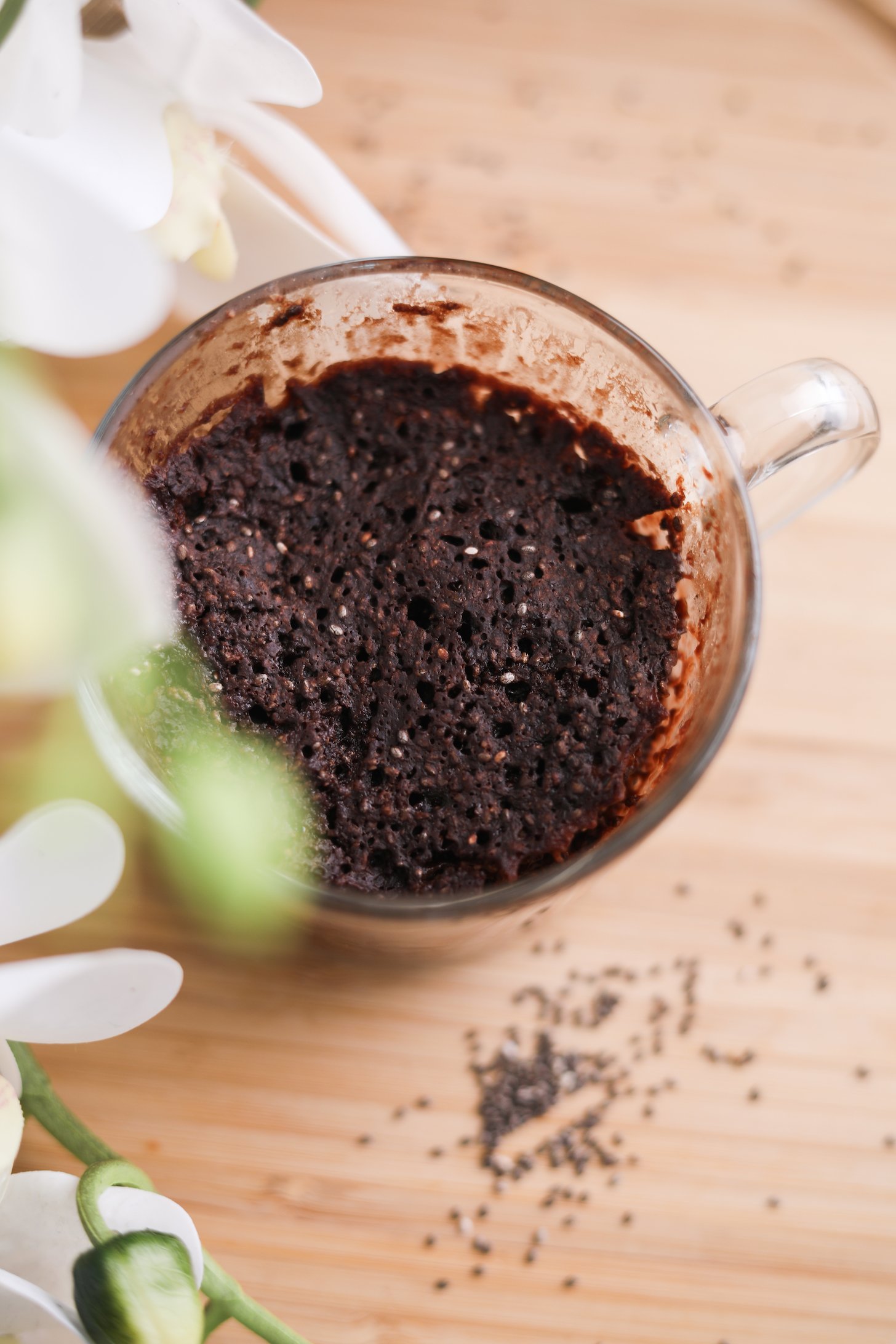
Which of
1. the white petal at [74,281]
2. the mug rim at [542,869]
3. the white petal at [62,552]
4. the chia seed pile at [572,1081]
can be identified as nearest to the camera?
the white petal at [62,552]

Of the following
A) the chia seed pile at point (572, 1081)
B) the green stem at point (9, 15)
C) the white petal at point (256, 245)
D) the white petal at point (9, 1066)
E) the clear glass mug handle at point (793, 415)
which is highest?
the green stem at point (9, 15)

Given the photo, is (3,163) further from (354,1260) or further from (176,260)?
(354,1260)

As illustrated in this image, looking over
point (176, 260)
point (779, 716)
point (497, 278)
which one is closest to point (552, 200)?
point (497, 278)

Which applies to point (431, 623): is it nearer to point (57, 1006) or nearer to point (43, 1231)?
point (57, 1006)

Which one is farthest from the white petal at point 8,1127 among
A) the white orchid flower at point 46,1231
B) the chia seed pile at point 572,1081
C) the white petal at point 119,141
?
the white petal at point 119,141

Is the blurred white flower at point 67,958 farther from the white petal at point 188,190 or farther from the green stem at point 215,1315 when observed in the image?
the white petal at point 188,190

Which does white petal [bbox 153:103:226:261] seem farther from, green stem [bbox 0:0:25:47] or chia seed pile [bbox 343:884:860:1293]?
chia seed pile [bbox 343:884:860:1293]

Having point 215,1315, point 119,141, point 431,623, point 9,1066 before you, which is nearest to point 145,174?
point 119,141
